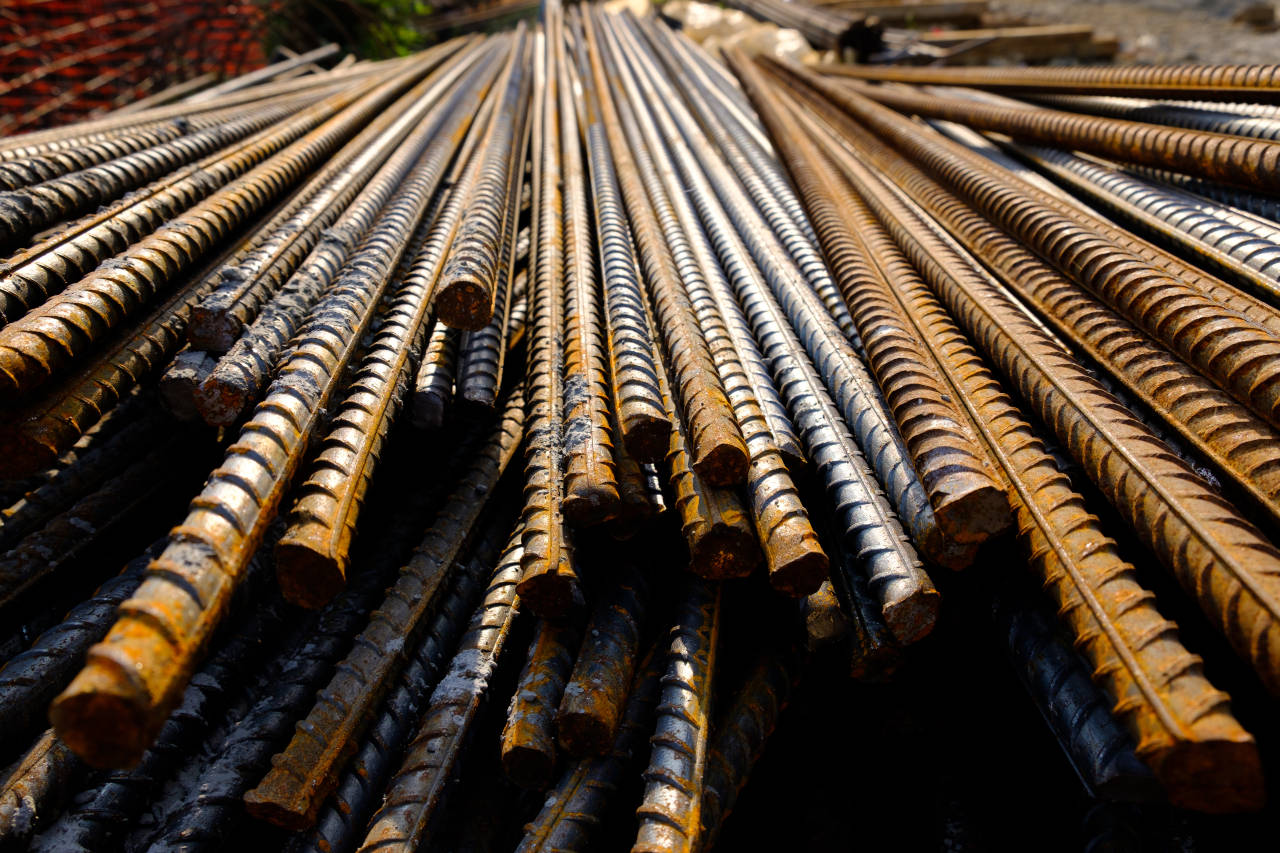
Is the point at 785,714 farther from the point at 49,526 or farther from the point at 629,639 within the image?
the point at 49,526

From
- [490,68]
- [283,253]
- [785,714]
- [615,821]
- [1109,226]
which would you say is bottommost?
[615,821]

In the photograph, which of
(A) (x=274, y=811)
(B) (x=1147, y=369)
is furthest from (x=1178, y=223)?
(A) (x=274, y=811)

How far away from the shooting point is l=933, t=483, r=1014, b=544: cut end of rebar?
1397 millimetres

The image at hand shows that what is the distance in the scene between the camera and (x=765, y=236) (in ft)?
9.25

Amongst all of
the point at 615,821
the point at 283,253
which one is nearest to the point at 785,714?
the point at 615,821

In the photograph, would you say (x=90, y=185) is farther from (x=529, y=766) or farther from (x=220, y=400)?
(x=529, y=766)

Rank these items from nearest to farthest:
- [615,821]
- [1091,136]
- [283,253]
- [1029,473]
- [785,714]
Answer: [1029,473], [615,821], [785,714], [283,253], [1091,136]

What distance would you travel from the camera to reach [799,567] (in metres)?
1.44

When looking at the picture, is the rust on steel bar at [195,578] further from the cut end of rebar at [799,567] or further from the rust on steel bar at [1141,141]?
the rust on steel bar at [1141,141]

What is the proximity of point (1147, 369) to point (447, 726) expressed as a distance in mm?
1919

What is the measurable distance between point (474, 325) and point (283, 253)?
0.80 m

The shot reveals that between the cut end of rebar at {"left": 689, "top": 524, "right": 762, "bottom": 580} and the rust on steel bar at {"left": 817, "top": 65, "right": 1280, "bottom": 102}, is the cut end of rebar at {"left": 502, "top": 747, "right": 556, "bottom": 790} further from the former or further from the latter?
the rust on steel bar at {"left": 817, "top": 65, "right": 1280, "bottom": 102}

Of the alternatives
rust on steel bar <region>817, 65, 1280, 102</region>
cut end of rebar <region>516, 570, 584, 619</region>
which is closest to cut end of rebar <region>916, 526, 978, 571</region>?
cut end of rebar <region>516, 570, 584, 619</region>

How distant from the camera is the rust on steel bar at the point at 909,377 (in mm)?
1424
